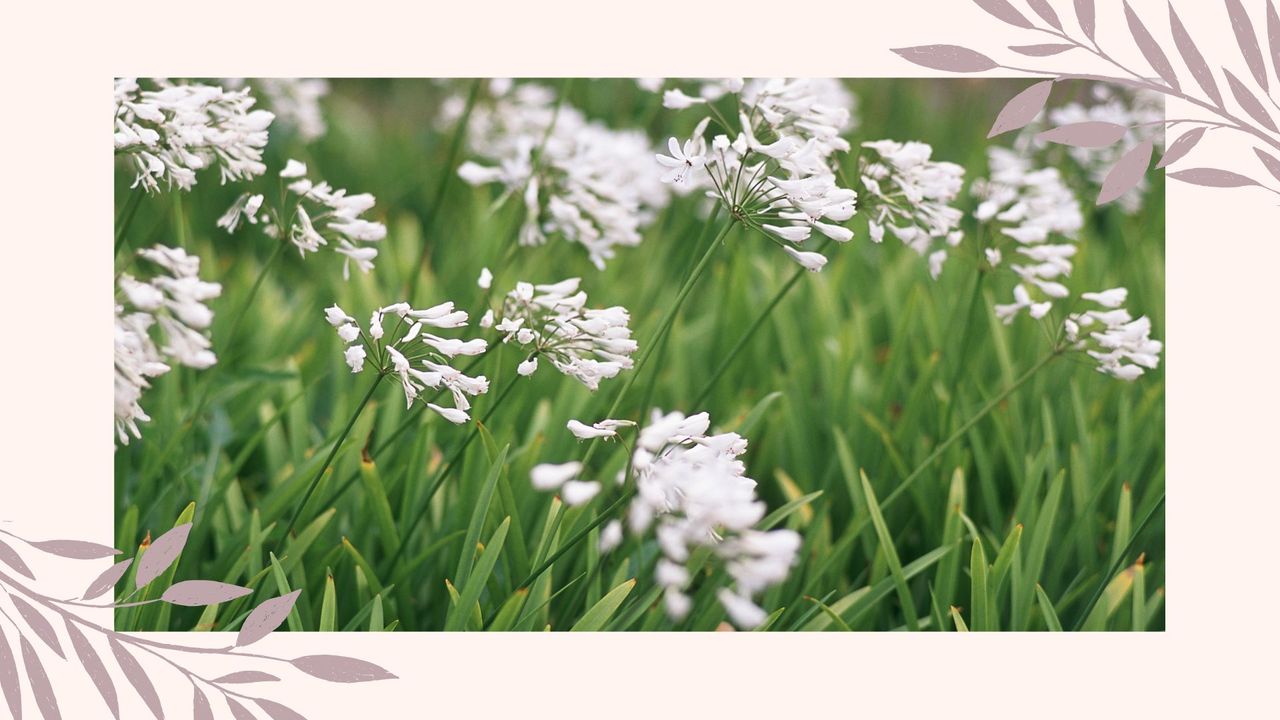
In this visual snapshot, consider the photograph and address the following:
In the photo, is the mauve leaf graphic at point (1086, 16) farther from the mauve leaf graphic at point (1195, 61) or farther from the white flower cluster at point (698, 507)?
the white flower cluster at point (698, 507)

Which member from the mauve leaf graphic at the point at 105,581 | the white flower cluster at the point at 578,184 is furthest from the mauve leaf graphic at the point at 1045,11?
the mauve leaf graphic at the point at 105,581

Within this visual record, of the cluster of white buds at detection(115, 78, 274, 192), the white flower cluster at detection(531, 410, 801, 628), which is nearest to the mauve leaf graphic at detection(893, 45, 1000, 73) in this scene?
the white flower cluster at detection(531, 410, 801, 628)

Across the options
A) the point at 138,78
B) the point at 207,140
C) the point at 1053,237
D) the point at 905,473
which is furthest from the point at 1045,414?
the point at 138,78

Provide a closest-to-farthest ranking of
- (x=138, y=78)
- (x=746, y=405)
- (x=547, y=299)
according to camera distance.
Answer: (x=547, y=299) < (x=138, y=78) < (x=746, y=405)

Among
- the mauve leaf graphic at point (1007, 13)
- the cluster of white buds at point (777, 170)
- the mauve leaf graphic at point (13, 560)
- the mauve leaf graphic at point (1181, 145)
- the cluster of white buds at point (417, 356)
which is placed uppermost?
the mauve leaf graphic at point (1007, 13)

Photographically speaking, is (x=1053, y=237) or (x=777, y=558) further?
Result: (x=1053, y=237)

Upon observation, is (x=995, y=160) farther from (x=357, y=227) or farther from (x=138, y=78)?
(x=138, y=78)
